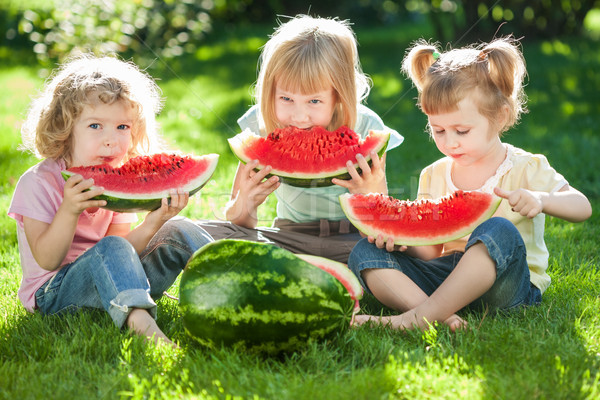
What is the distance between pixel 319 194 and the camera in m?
3.78

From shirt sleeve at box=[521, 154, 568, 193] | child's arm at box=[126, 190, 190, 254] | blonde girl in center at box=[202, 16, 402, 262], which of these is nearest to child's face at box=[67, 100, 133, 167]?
child's arm at box=[126, 190, 190, 254]

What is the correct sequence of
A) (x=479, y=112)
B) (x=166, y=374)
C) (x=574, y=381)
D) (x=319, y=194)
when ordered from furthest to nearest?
1. (x=319, y=194)
2. (x=479, y=112)
3. (x=166, y=374)
4. (x=574, y=381)

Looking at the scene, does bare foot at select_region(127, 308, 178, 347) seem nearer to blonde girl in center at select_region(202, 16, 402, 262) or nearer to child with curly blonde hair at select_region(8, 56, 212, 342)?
child with curly blonde hair at select_region(8, 56, 212, 342)

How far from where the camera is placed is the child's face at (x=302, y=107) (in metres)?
3.36

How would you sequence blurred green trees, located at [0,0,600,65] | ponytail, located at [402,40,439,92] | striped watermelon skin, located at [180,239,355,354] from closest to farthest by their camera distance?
striped watermelon skin, located at [180,239,355,354] < ponytail, located at [402,40,439,92] < blurred green trees, located at [0,0,600,65]

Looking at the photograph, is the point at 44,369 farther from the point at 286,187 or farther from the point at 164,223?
the point at 286,187

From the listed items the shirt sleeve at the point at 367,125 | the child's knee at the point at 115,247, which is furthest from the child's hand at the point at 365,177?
the child's knee at the point at 115,247

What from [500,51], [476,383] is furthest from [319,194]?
[476,383]

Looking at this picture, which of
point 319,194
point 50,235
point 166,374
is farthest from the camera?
point 319,194

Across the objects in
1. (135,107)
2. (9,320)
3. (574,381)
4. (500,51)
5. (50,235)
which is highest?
(500,51)

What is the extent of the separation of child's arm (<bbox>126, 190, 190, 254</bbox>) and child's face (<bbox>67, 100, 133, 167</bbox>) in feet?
1.21

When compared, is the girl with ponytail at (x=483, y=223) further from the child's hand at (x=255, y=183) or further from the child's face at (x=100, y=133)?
the child's face at (x=100, y=133)

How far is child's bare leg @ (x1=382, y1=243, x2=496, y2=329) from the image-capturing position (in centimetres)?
277

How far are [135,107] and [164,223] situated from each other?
22.9 inches
